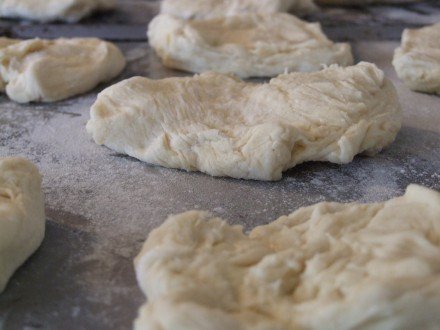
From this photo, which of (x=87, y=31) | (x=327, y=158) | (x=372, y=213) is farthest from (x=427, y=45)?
(x=87, y=31)

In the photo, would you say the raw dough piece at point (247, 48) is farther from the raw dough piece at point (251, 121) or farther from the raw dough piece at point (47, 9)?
the raw dough piece at point (47, 9)

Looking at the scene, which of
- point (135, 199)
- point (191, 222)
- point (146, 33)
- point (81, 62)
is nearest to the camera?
point (191, 222)

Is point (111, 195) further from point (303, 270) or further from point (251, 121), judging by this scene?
point (303, 270)

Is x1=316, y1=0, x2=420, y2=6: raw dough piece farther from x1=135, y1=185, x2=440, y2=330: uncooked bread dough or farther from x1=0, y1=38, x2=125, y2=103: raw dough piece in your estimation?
x1=135, y1=185, x2=440, y2=330: uncooked bread dough

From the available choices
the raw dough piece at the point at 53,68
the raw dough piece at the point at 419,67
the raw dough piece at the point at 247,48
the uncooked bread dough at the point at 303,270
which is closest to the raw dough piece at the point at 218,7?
the raw dough piece at the point at 247,48

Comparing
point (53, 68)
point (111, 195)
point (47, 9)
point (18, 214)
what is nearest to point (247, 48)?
point (53, 68)

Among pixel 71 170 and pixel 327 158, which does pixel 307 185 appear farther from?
pixel 71 170
